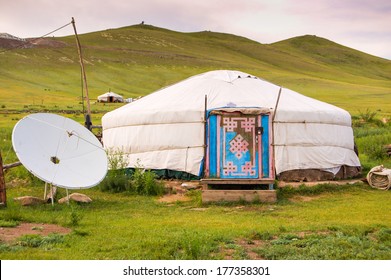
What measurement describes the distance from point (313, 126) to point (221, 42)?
10188 cm

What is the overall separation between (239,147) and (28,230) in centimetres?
554

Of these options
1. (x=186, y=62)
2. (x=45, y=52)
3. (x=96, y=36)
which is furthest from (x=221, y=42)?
(x=45, y=52)

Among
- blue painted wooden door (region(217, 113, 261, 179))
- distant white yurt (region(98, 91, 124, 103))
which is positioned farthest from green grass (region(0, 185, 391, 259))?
distant white yurt (region(98, 91, 124, 103))

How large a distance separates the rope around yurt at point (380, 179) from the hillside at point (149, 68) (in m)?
25.9

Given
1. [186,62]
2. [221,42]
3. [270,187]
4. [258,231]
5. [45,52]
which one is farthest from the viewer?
[221,42]

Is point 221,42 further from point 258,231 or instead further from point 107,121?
point 258,231

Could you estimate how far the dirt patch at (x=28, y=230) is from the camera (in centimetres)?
734

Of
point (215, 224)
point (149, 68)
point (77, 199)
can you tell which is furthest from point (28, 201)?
point (149, 68)

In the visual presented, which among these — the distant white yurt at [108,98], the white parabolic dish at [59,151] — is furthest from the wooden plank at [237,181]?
the distant white yurt at [108,98]

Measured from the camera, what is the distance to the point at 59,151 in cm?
1073

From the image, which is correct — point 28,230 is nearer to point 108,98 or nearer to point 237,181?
point 237,181

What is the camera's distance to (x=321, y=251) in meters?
6.36

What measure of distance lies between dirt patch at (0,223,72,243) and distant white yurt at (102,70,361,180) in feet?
15.5

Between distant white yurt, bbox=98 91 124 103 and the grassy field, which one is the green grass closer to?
the grassy field
